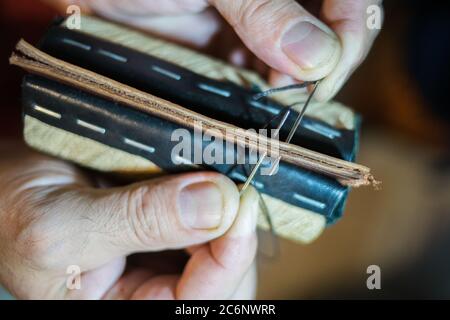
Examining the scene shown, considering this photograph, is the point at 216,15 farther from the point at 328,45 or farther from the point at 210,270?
the point at 210,270

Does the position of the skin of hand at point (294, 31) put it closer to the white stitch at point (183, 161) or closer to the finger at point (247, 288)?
the white stitch at point (183, 161)

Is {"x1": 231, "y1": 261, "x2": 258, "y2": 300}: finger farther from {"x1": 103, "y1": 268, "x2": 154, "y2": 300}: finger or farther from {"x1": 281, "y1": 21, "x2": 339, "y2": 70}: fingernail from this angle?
{"x1": 281, "y1": 21, "x2": 339, "y2": 70}: fingernail

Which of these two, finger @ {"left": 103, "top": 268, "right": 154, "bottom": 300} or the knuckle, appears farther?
finger @ {"left": 103, "top": 268, "right": 154, "bottom": 300}

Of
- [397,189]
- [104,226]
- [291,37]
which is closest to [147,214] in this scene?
[104,226]

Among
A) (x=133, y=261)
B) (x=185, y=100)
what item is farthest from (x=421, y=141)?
(x=185, y=100)

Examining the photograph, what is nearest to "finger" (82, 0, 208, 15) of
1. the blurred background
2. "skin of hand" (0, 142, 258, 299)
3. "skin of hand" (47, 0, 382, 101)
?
"skin of hand" (47, 0, 382, 101)

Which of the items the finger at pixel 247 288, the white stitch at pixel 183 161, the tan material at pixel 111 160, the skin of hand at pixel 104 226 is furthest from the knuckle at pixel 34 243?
the finger at pixel 247 288
